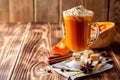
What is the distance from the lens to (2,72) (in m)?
0.96

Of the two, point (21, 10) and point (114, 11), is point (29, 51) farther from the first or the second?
point (114, 11)

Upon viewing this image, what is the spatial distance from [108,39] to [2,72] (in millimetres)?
475

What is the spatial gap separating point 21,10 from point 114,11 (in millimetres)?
565

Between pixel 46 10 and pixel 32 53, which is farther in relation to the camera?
pixel 46 10

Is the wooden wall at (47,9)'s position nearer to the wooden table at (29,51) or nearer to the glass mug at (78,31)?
the wooden table at (29,51)

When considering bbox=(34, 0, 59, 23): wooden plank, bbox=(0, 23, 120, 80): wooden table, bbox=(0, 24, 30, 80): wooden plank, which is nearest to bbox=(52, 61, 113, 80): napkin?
bbox=(0, 23, 120, 80): wooden table

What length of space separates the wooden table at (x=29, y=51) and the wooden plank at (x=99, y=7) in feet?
0.86

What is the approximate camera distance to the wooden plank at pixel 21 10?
6.00ft

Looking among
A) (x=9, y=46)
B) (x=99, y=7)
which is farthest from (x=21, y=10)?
(x=9, y=46)

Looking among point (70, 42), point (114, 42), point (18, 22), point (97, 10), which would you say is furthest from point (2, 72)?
point (97, 10)

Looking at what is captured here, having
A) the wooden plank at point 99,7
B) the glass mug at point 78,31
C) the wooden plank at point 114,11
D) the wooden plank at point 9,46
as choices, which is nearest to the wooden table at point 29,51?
the wooden plank at point 9,46

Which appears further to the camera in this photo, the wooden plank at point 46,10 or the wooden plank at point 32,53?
the wooden plank at point 46,10

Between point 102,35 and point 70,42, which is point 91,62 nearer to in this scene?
point 70,42

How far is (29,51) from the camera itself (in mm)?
1184
